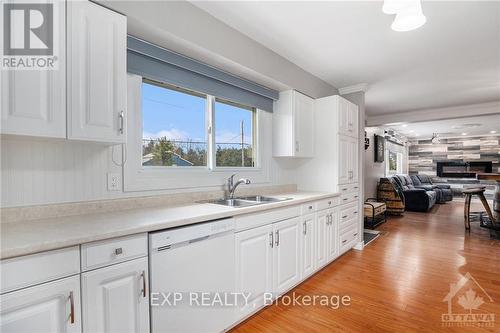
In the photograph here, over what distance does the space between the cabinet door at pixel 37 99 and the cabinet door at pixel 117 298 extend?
2.36 ft

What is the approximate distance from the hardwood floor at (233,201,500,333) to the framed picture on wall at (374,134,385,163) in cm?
264

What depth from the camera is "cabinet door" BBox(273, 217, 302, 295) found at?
2.16 m

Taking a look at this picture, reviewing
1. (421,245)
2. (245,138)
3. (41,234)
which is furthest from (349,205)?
(41,234)

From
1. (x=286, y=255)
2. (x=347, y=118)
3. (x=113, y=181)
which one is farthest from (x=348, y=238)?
(x=113, y=181)

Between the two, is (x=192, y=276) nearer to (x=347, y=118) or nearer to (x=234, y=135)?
(x=234, y=135)

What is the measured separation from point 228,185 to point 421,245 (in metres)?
3.24

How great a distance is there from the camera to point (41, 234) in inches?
43.3

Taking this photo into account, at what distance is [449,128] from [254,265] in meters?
8.37

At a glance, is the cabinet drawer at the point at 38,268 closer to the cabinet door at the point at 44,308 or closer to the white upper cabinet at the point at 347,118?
the cabinet door at the point at 44,308

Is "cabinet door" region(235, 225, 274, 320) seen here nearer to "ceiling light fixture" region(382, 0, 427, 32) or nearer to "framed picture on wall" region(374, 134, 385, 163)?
"ceiling light fixture" region(382, 0, 427, 32)

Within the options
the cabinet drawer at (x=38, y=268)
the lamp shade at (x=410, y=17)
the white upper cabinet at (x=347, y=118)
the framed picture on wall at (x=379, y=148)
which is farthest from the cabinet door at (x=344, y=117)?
the framed picture on wall at (x=379, y=148)

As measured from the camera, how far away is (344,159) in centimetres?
329

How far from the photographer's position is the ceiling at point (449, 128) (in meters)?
6.50

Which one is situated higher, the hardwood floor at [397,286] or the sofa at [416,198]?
the sofa at [416,198]
